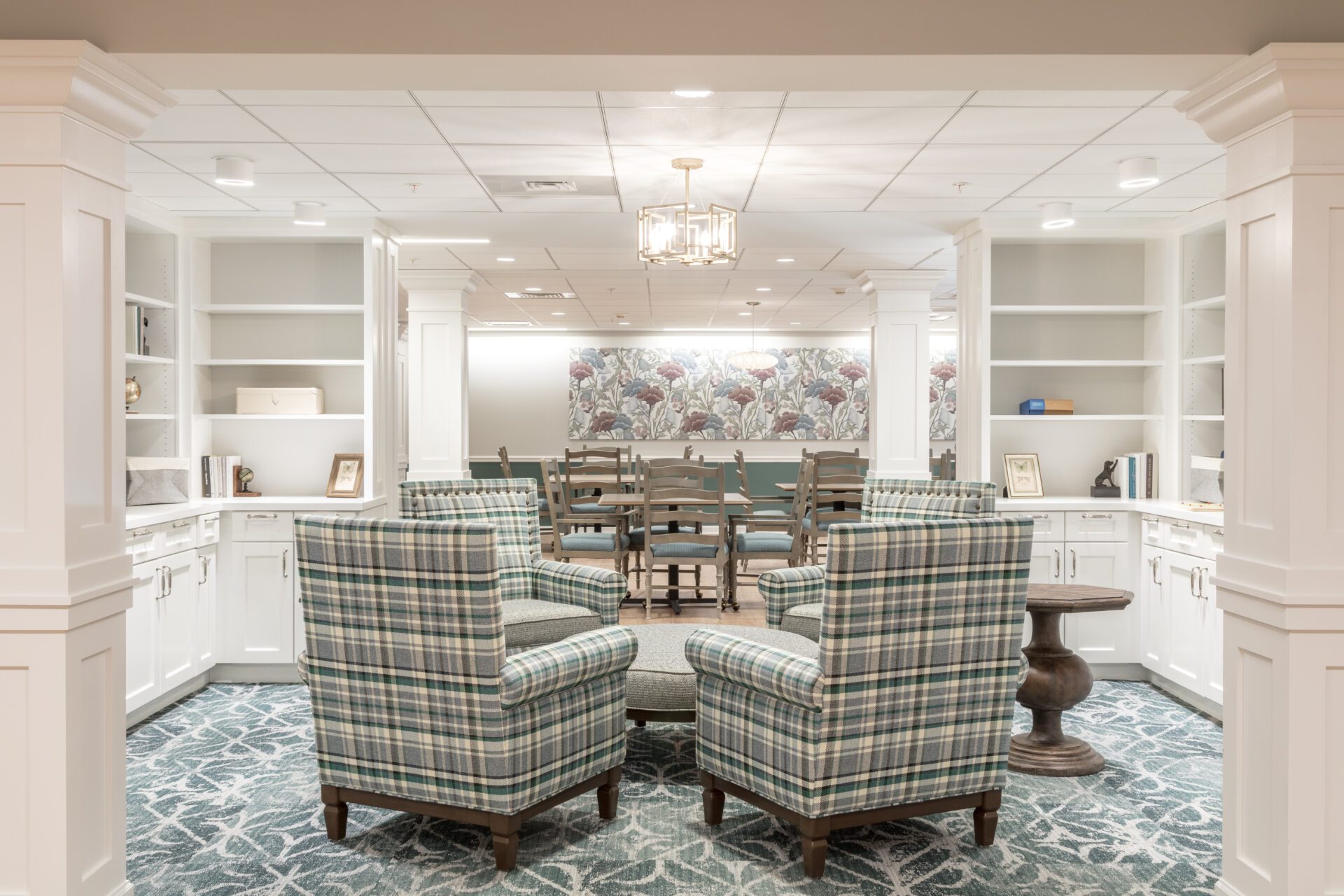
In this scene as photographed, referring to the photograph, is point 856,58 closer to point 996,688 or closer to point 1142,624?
point 996,688

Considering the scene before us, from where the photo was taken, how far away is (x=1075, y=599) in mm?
3740

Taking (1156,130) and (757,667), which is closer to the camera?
(757,667)

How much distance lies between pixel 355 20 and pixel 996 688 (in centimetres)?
254

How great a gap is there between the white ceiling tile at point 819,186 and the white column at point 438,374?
353cm

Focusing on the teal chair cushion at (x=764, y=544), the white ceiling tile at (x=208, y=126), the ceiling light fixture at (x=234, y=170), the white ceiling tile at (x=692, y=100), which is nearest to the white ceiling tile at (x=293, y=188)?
the ceiling light fixture at (x=234, y=170)

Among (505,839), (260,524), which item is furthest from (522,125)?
(260,524)

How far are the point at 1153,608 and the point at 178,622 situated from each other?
4.94 metres

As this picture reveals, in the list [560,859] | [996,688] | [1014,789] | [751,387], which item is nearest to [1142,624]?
[1014,789]

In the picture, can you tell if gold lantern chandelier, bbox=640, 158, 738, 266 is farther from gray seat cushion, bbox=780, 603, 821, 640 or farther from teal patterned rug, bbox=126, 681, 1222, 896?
teal patterned rug, bbox=126, 681, 1222, 896

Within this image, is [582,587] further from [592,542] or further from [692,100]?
[592,542]

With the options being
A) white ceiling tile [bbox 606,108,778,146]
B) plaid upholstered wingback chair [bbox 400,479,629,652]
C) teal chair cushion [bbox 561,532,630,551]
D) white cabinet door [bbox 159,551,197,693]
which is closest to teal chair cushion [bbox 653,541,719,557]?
teal chair cushion [bbox 561,532,630,551]

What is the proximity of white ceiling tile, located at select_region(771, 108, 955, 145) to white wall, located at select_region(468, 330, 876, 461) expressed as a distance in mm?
7891

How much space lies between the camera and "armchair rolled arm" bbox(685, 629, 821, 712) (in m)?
2.63

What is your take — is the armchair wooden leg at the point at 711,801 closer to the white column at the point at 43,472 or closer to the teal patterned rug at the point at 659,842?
the teal patterned rug at the point at 659,842
